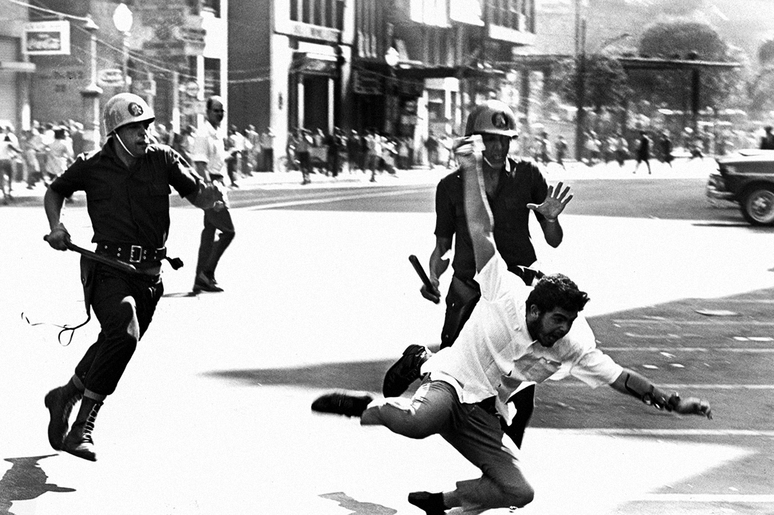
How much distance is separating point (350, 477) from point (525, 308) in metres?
1.52

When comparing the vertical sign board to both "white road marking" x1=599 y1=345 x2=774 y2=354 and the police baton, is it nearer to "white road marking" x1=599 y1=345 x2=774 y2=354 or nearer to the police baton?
"white road marking" x1=599 y1=345 x2=774 y2=354

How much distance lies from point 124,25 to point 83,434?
120ft

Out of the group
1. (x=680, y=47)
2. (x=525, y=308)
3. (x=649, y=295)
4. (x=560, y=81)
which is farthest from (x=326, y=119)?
(x=525, y=308)

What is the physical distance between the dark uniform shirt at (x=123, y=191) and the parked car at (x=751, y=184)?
59.8ft

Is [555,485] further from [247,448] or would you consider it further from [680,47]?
[680,47]

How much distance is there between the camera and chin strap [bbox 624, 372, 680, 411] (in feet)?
15.2

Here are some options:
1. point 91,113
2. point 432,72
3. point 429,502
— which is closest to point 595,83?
point 432,72

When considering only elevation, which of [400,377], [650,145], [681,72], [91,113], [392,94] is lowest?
[400,377]

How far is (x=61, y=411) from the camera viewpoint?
616 cm

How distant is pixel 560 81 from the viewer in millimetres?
67688

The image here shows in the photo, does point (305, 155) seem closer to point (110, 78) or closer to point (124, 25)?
point (110, 78)

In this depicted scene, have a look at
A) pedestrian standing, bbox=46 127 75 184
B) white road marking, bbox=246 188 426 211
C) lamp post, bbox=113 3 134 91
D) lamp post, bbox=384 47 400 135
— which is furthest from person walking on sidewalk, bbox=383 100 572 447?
lamp post, bbox=384 47 400 135

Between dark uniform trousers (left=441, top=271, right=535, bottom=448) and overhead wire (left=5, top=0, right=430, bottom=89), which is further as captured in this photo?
overhead wire (left=5, top=0, right=430, bottom=89)

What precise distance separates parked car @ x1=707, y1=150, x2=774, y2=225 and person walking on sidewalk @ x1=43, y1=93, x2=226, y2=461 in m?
18.1
